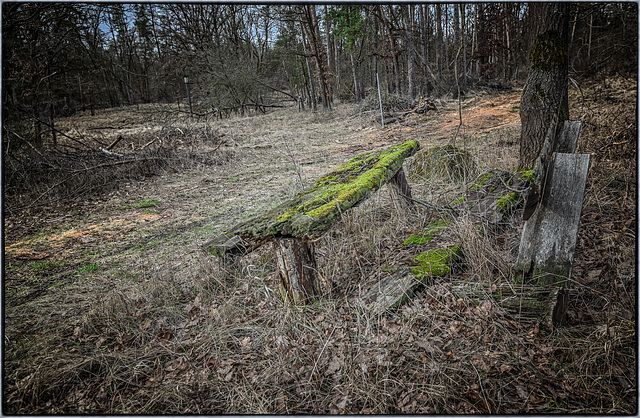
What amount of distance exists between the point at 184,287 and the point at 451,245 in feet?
9.57

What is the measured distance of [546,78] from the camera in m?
4.46

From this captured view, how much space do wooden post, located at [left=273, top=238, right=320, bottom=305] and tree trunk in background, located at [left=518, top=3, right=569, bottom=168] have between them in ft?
13.1

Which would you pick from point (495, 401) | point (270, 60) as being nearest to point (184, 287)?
point (495, 401)

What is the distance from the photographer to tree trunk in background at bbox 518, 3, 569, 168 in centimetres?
429

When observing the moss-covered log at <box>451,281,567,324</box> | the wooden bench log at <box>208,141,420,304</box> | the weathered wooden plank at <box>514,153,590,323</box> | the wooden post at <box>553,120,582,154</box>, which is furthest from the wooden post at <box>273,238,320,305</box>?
the wooden post at <box>553,120,582,154</box>

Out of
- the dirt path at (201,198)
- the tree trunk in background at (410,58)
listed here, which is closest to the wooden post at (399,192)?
the dirt path at (201,198)

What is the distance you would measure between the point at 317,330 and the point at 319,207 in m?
0.99

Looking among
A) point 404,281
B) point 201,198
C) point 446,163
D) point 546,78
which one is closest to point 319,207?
point 404,281

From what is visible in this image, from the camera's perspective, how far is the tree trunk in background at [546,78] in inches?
169

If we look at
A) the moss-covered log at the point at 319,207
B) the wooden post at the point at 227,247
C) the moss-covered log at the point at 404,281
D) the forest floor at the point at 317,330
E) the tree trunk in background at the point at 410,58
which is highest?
the tree trunk in background at the point at 410,58

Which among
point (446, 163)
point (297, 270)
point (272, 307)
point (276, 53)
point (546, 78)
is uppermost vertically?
point (276, 53)

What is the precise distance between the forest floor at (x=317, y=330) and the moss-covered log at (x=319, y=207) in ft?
1.89

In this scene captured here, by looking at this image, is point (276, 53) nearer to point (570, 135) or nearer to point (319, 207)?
point (570, 135)

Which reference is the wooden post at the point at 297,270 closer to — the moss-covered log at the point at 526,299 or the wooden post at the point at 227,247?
the wooden post at the point at 227,247
